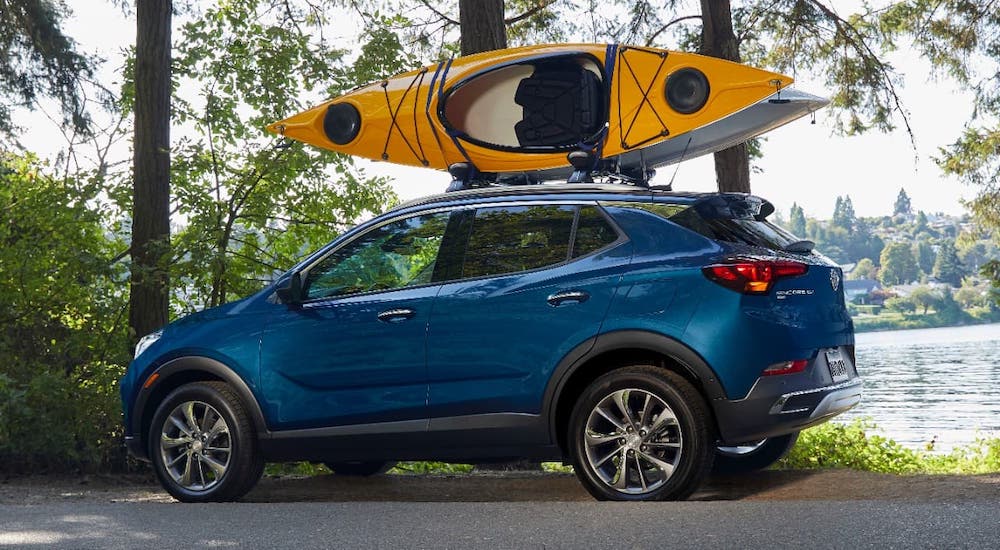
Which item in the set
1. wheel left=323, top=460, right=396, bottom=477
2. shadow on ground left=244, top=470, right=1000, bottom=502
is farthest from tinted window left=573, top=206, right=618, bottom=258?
wheel left=323, top=460, right=396, bottom=477

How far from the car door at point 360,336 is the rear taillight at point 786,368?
209cm

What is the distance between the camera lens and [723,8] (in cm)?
1622

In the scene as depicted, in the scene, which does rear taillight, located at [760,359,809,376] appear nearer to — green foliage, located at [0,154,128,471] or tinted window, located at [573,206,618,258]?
tinted window, located at [573,206,618,258]

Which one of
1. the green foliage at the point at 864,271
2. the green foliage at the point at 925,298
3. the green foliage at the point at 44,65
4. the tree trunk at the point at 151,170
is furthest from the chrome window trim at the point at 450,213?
the green foliage at the point at 864,271

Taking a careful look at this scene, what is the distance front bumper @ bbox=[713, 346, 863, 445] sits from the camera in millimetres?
6789

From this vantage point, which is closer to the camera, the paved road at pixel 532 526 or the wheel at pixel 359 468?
the paved road at pixel 532 526

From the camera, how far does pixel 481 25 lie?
502 inches

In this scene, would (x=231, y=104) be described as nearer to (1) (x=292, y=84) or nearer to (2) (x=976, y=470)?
(1) (x=292, y=84)

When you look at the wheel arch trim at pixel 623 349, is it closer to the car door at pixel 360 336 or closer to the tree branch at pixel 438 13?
the car door at pixel 360 336

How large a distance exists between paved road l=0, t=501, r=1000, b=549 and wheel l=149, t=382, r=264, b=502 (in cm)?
64

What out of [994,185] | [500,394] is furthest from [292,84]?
[994,185]

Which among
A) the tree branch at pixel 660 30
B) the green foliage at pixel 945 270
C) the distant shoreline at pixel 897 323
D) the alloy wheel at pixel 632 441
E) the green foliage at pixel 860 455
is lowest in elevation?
the distant shoreline at pixel 897 323

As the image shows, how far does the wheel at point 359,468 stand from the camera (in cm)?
957

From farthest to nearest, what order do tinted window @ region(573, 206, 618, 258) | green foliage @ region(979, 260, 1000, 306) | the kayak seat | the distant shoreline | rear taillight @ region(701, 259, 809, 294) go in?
the distant shoreline < green foliage @ region(979, 260, 1000, 306) < the kayak seat < tinted window @ region(573, 206, 618, 258) < rear taillight @ region(701, 259, 809, 294)
